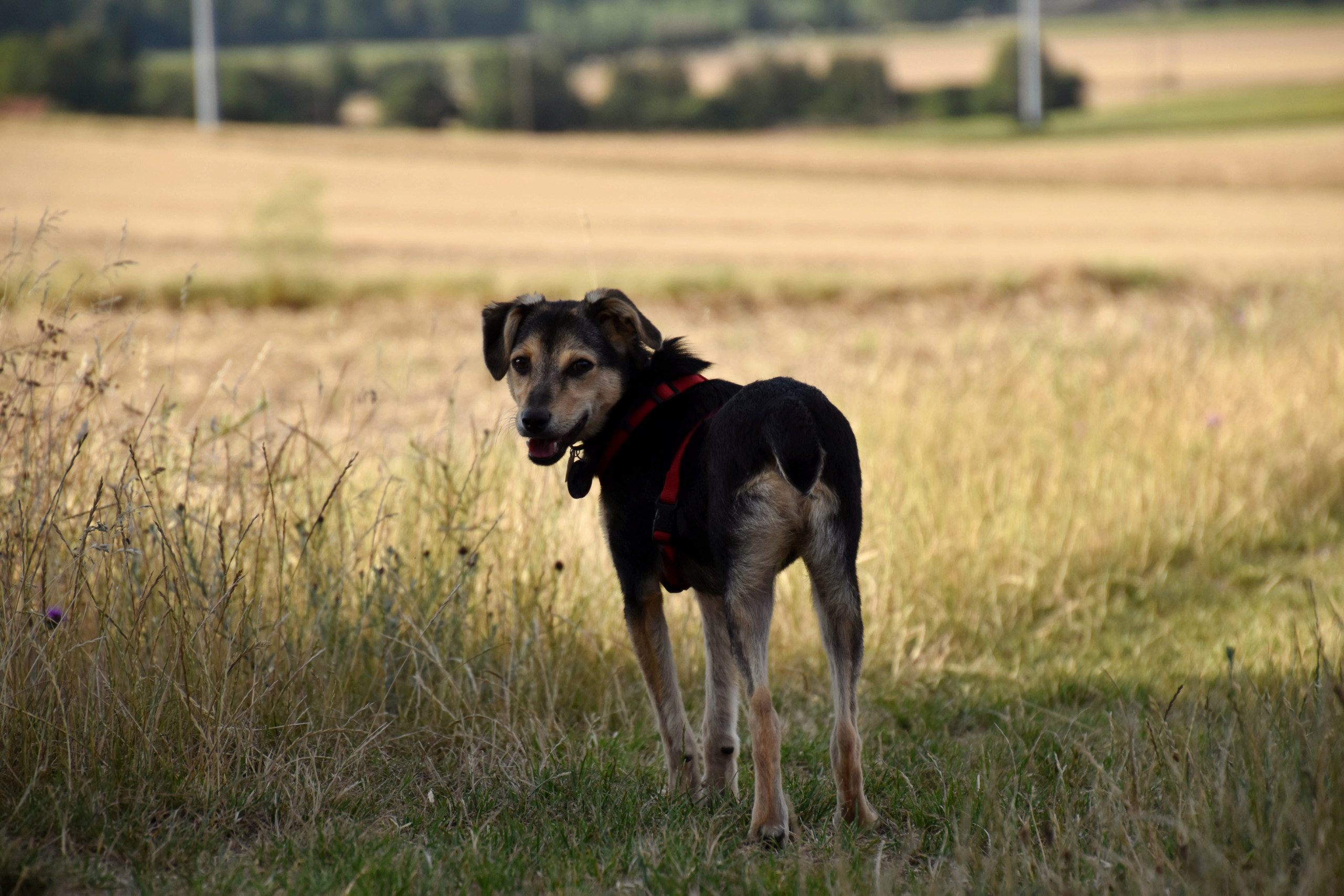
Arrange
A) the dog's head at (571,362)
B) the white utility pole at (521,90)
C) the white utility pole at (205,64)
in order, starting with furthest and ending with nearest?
the white utility pole at (521,90) → the white utility pole at (205,64) → the dog's head at (571,362)

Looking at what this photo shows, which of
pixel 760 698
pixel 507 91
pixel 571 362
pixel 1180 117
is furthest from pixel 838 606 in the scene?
pixel 1180 117

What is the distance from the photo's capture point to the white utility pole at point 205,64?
45000 millimetres

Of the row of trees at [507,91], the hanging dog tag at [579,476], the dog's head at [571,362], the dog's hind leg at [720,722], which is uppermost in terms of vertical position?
the row of trees at [507,91]

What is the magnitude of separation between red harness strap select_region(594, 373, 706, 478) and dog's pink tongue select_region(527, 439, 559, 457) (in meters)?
0.21

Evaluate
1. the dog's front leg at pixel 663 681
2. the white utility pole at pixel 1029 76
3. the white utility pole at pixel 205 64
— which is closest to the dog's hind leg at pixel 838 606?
the dog's front leg at pixel 663 681

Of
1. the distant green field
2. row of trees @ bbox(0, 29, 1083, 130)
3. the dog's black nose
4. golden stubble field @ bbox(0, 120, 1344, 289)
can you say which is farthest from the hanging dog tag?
the distant green field

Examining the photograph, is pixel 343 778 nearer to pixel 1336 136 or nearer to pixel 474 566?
pixel 474 566

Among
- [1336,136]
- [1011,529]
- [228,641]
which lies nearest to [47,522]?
[228,641]

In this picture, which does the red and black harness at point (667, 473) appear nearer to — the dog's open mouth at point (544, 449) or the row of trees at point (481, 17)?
the dog's open mouth at point (544, 449)

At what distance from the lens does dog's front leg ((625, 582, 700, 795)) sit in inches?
154

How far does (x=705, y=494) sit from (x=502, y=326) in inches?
48.1

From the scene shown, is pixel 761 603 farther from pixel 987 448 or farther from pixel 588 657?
pixel 987 448

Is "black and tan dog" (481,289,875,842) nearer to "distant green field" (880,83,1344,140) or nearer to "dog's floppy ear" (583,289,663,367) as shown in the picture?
"dog's floppy ear" (583,289,663,367)

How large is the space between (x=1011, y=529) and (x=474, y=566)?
10.8ft
